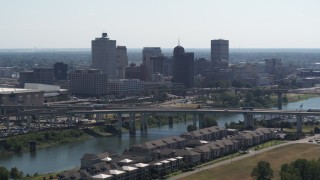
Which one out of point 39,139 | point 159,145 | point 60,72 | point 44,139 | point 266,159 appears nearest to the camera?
point 266,159

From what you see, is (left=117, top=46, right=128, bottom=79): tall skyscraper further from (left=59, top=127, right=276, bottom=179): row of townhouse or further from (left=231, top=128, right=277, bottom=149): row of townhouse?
(left=59, top=127, right=276, bottom=179): row of townhouse

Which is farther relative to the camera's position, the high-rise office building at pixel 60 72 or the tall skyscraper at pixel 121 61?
the tall skyscraper at pixel 121 61

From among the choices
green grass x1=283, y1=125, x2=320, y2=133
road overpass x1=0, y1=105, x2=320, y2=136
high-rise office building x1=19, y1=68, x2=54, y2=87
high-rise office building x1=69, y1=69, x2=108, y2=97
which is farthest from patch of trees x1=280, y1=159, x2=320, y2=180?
high-rise office building x1=19, y1=68, x2=54, y2=87

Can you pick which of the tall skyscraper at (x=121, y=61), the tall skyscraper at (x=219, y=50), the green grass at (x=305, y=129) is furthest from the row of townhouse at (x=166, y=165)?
the tall skyscraper at (x=219, y=50)

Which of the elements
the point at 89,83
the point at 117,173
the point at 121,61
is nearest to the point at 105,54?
the point at 89,83

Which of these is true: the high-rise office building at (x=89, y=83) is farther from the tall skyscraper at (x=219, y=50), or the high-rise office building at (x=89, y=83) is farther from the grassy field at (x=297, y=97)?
the tall skyscraper at (x=219, y=50)

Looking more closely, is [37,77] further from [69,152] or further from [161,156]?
[161,156]
